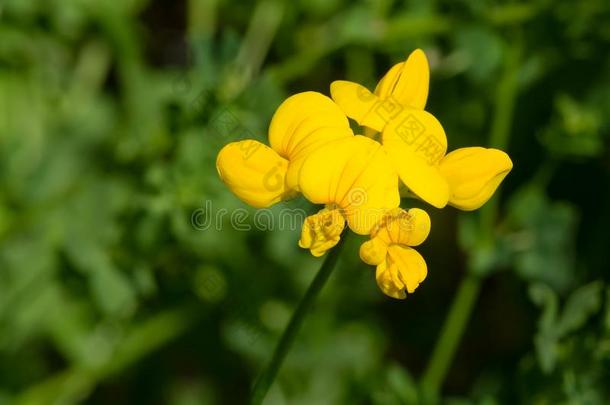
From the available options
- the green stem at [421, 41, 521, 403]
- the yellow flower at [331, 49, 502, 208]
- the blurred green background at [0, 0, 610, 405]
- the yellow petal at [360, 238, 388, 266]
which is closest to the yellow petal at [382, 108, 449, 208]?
the yellow flower at [331, 49, 502, 208]

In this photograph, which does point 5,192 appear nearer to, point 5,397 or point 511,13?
point 5,397

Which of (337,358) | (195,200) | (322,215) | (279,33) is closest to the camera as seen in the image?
(322,215)

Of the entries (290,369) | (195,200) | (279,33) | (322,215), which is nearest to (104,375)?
(290,369)

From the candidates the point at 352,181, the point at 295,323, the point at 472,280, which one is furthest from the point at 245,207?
the point at 352,181

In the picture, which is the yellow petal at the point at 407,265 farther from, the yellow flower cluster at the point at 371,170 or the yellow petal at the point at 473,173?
the yellow petal at the point at 473,173

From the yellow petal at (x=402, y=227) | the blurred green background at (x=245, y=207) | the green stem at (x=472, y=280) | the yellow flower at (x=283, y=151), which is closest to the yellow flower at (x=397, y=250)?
the yellow petal at (x=402, y=227)

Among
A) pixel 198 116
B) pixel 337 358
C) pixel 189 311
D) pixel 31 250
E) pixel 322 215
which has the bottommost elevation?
pixel 337 358

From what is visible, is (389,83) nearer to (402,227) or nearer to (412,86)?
(412,86)

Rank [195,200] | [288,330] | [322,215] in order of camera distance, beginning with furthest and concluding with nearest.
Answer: [195,200], [288,330], [322,215]
